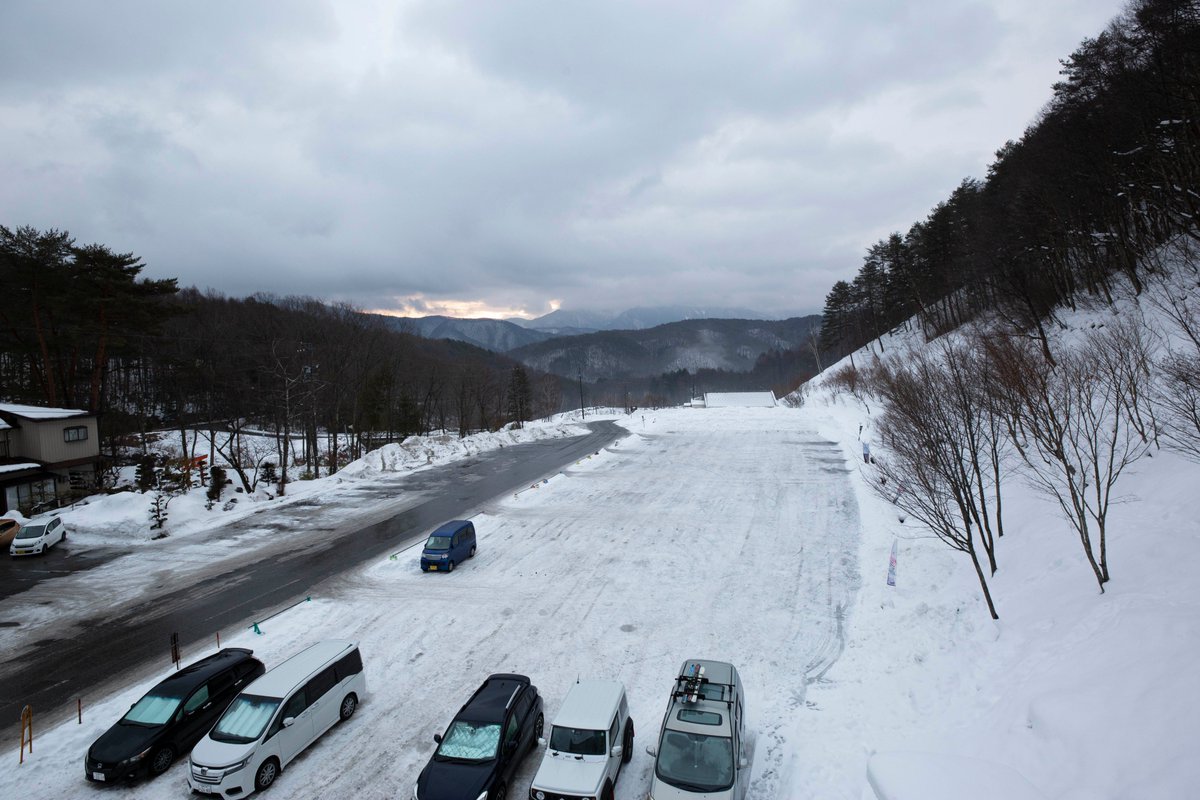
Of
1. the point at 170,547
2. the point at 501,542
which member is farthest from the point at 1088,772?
the point at 170,547

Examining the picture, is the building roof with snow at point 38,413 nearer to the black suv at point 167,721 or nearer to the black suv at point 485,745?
the black suv at point 167,721

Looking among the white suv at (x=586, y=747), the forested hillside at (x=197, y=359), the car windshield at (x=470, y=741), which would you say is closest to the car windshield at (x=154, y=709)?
the car windshield at (x=470, y=741)

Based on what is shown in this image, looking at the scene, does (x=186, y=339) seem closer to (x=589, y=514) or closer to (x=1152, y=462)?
(x=589, y=514)

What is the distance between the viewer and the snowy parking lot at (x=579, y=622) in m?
9.39

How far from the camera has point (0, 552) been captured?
21828 mm

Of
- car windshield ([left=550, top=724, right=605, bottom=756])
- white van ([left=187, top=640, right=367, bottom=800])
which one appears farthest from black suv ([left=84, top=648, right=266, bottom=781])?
car windshield ([left=550, top=724, right=605, bottom=756])

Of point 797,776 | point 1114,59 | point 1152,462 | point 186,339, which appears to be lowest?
point 797,776

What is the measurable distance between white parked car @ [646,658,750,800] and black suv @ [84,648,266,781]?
830cm

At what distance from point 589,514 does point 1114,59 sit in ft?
115

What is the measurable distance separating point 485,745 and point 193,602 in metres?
13.4

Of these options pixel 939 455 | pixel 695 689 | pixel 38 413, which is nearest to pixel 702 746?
pixel 695 689

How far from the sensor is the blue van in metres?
17.8

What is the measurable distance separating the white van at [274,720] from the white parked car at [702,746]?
6.01 meters

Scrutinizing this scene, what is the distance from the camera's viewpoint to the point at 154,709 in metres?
9.59
